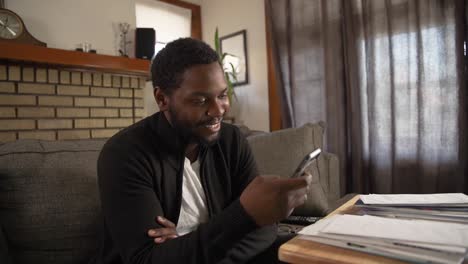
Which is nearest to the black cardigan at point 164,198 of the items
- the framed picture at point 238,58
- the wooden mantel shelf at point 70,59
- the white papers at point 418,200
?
the white papers at point 418,200

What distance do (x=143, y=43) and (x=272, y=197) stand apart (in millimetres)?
2651

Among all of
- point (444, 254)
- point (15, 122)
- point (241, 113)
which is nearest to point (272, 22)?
point (241, 113)

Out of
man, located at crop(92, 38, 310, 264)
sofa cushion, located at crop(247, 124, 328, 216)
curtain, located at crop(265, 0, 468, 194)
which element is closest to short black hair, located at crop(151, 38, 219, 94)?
man, located at crop(92, 38, 310, 264)

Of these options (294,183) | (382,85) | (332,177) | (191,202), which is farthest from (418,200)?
(382,85)

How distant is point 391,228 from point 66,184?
3.21 ft

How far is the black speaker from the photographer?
293cm

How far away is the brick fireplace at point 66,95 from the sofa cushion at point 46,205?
1490 mm

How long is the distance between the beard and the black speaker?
7.23 feet

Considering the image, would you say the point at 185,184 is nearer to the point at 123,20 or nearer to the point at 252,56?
the point at 252,56

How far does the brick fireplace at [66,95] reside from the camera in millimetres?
2336

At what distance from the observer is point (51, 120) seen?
99.0 inches

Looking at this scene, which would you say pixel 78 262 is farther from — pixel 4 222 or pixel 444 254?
pixel 444 254

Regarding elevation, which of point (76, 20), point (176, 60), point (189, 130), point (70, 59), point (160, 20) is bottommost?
point (189, 130)

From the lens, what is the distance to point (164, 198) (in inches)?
34.7
